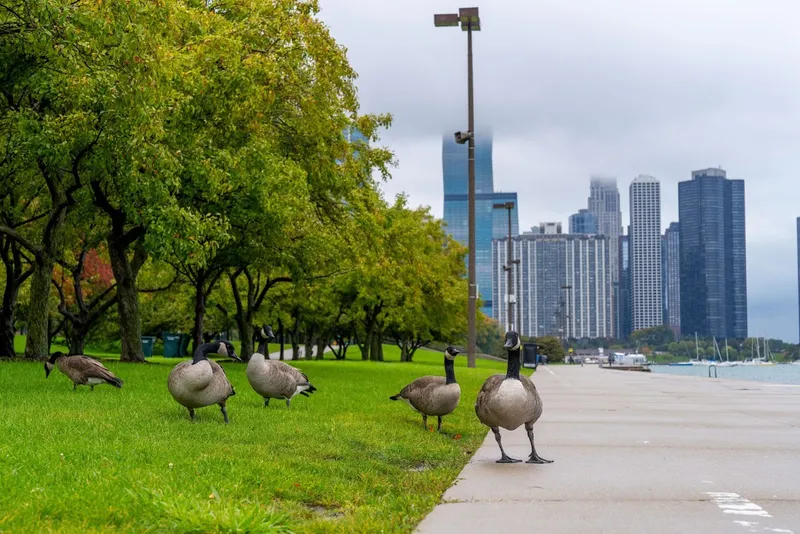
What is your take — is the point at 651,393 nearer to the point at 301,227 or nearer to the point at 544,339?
the point at 301,227

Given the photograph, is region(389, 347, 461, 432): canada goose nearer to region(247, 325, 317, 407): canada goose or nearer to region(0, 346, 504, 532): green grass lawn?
region(0, 346, 504, 532): green grass lawn

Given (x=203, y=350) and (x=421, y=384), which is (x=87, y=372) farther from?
(x=421, y=384)

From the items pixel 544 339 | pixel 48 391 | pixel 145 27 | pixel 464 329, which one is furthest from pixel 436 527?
pixel 544 339

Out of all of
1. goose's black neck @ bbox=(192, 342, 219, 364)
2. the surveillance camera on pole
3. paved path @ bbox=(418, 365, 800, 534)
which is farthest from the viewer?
the surveillance camera on pole

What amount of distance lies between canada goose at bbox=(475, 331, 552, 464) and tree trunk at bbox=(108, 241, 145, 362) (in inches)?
698

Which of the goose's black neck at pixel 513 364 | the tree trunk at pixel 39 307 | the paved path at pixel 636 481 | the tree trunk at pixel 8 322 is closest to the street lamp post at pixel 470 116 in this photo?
the tree trunk at pixel 39 307

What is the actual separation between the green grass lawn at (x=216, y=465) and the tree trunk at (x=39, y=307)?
1053 centimetres

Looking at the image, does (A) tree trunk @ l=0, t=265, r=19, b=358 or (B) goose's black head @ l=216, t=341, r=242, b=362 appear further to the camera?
(A) tree trunk @ l=0, t=265, r=19, b=358

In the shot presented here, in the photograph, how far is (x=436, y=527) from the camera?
5754mm

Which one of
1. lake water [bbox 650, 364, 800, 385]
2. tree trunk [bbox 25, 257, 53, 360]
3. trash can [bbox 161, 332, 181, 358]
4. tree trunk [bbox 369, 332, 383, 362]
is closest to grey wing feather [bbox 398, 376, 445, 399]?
tree trunk [bbox 25, 257, 53, 360]

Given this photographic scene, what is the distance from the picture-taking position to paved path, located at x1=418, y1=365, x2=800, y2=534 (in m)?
5.96

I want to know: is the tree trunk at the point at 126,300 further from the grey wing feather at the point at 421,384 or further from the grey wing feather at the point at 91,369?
the grey wing feather at the point at 421,384

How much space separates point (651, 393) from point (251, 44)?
1442 centimetres

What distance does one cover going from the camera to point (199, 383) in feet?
34.1
